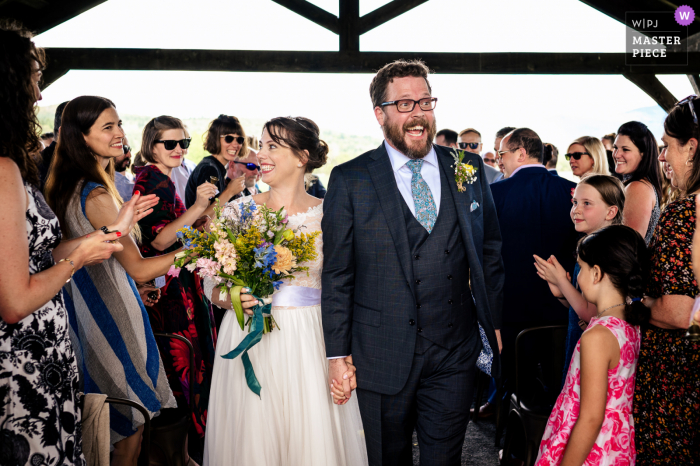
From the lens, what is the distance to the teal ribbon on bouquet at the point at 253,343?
247 centimetres

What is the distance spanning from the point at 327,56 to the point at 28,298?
6.96m

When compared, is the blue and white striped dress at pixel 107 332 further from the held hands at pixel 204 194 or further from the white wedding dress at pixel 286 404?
the held hands at pixel 204 194

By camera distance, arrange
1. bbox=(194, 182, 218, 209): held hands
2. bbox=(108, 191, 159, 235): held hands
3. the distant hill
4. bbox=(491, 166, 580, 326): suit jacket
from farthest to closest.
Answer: the distant hill < bbox=(491, 166, 580, 326): suit jacket < bbox=(194, 182, 218, 209): held hands < bbox=(108, 191, 159, 235): held hands

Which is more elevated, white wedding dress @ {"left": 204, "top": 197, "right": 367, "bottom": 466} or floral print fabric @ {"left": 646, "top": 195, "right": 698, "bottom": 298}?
floral print fabric @ {"left": 646, "top": 195, "right": 698, "bottom": 298}

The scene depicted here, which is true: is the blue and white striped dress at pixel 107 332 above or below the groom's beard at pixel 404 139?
below

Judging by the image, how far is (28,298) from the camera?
66.2 inches

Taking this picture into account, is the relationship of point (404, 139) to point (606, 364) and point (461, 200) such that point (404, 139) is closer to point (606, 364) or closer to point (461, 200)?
point (461, 200)

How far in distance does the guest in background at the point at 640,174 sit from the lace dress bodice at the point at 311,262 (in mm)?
2099

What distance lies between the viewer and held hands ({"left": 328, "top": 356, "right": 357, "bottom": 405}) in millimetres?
2328

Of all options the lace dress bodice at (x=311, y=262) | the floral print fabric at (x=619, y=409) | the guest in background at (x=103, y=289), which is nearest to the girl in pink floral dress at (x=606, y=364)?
the floral print fabric at (x=619, y=409)

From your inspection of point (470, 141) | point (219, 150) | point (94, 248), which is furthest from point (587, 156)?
point (94, 248)

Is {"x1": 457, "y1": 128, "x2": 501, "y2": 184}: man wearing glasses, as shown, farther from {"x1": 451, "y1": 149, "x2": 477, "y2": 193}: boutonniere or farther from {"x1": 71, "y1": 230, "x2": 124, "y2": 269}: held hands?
{"x1": 71, "y1": 230, "x2": 124, "y2": 269}: held hands

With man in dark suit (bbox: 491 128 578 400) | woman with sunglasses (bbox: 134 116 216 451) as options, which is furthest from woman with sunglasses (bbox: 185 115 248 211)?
man in dark suit (bbox: 491 128 578 400)

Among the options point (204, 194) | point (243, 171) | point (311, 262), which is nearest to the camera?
point (311, 262)
